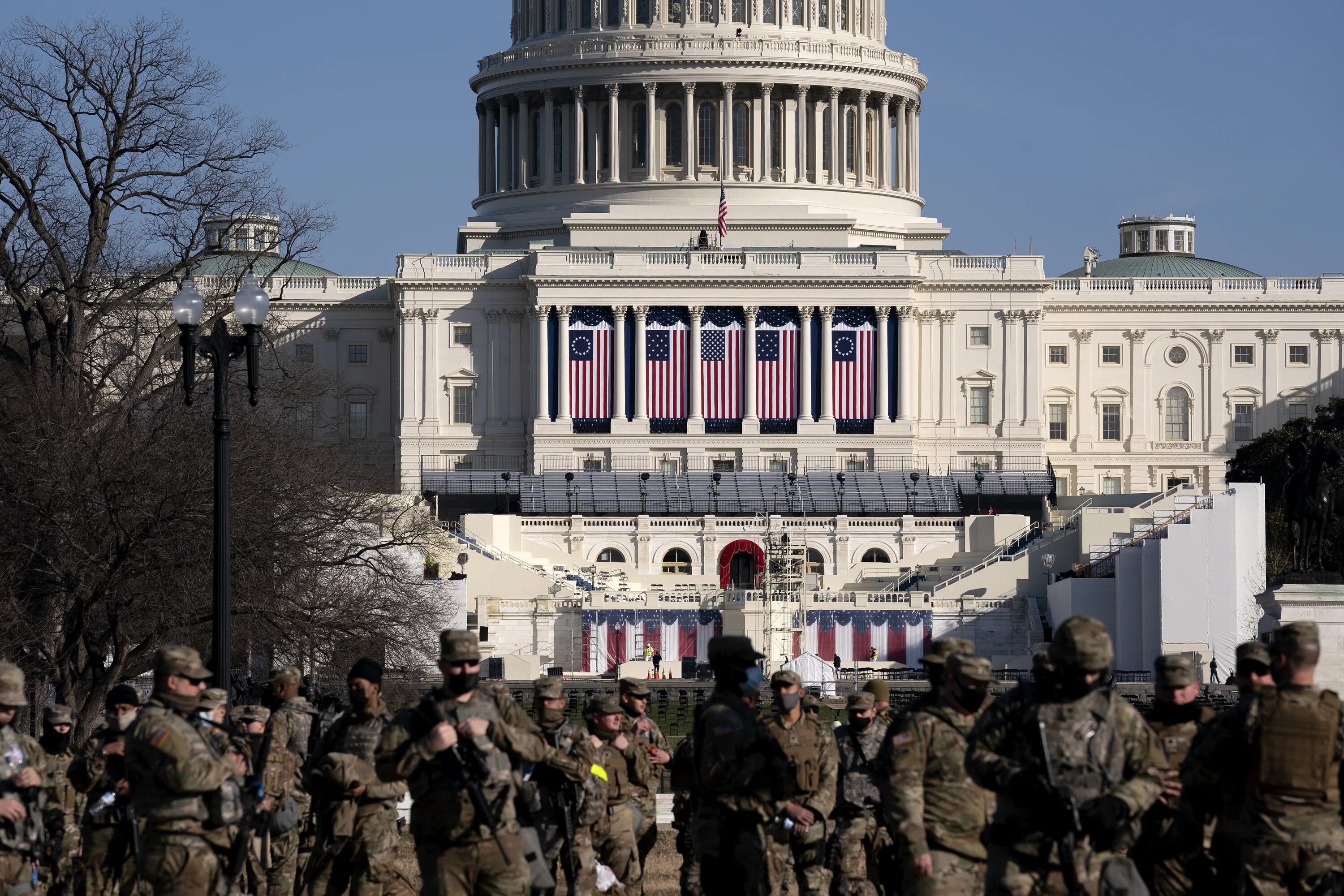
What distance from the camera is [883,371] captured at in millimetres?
109500

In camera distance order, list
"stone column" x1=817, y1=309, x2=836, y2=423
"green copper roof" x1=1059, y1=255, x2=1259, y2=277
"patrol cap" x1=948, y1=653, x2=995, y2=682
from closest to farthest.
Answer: "patrol cap" x1=948, y1=653, x2=995, y2=682
"stone column" x1=817, y1=309, x2=836, y2=423
"green copper roof" x1=1059, y1=255, x2=1259, y2=277

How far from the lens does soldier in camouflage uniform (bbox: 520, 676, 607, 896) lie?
1697 centimetres

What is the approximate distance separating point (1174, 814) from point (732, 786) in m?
2.57

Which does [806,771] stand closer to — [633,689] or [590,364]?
[633,689]

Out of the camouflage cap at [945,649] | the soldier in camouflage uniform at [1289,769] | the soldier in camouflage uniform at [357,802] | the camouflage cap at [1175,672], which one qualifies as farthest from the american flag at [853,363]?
the soldier in camouflage uniform at [1289,769]

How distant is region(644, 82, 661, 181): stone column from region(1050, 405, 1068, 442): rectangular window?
20.5m

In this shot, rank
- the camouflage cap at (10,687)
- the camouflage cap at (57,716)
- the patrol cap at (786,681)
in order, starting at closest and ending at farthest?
the camouflage cap at (10,687) → the patrol cap at (786,681) → the camouflage cap at (57,716)

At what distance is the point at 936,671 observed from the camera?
647 inches

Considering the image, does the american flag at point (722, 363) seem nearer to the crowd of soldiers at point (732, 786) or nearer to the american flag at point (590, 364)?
the american flag at point (590, 364)

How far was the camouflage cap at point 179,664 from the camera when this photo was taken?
1552 centimetres

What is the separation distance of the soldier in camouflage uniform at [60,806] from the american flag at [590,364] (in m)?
86.1

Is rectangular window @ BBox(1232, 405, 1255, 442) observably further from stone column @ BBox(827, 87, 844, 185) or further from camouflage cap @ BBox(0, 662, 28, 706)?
camouflage cap @ BBox(0, 662, 28, 706)

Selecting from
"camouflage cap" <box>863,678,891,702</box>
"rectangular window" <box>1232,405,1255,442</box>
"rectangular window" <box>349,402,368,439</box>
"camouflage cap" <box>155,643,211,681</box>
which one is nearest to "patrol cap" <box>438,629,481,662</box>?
"camouflage cap" <box>155,643,211,681</box>

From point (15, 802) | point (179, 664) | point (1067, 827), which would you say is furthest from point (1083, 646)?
point (15, 802)
